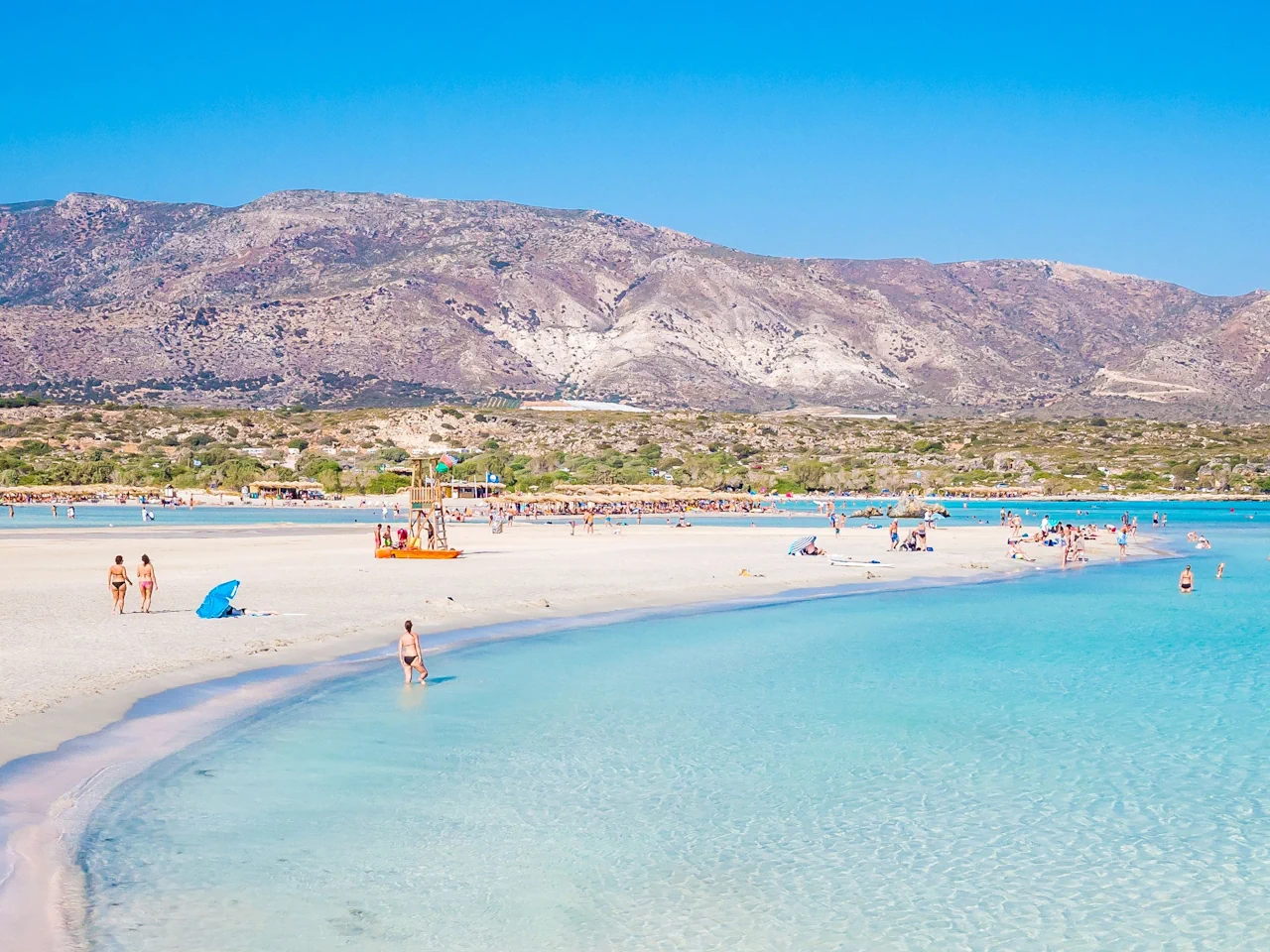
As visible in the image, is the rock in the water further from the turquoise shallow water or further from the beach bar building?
the turquoise shallow water

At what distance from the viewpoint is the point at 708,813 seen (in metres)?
11.5

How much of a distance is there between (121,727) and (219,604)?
836 centimetres

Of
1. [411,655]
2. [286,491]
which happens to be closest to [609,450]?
[286,491]

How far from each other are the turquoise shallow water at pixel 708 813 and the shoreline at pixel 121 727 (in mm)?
294

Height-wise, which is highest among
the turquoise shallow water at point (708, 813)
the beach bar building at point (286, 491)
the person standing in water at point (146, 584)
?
the beach bar building at point (286, 491)

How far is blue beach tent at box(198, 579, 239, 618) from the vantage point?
2166 centimetres

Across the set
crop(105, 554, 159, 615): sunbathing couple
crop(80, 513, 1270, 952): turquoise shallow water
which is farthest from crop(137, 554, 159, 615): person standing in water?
crop(80, 513, 1270, 952): turquoise shallow water

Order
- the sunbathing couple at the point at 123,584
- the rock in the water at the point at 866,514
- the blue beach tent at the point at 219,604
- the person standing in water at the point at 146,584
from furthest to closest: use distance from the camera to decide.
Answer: the rock in the water at the point at 866,514
the person standing in water at the point at 146,584
the sunbathing couple at the point at 123,584
the blue beach tent at the point at 219,604

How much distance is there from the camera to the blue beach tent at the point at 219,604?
71.1ft

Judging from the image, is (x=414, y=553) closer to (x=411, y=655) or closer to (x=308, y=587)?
(x=308, y=587)

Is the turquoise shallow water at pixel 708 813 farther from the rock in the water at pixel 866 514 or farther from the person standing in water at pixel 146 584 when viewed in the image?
the rock in the water at pixel 866 514

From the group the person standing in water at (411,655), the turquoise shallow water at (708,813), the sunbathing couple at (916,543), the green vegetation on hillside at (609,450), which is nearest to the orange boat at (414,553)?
the turquoise shallow water at (708,813)

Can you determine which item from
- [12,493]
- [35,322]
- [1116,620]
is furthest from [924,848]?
[35,322]

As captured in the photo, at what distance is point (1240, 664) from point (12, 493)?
78.8 meters
